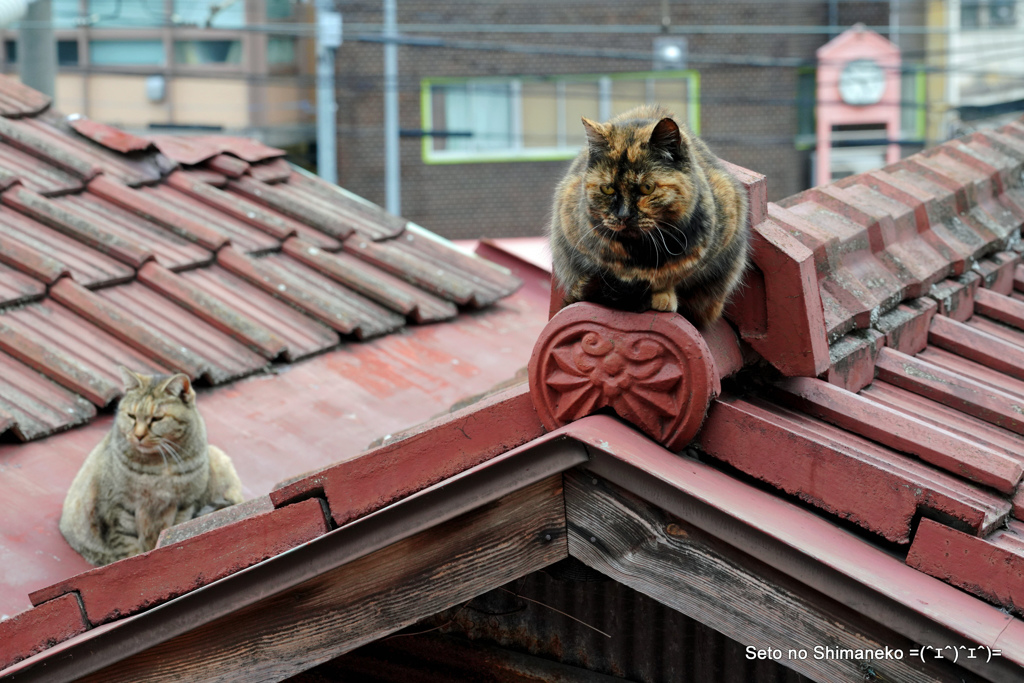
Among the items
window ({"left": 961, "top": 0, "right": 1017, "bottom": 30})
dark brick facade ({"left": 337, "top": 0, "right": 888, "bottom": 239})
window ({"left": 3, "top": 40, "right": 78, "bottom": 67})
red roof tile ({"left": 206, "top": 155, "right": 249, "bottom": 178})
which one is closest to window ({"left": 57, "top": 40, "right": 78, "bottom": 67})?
window ({"left": 3, "top": 40, "right": 78, "bottom": 67})

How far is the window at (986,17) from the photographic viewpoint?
2142 cm

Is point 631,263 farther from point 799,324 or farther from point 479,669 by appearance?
point 479,669

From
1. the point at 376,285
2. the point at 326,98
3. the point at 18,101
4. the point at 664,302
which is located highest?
the point at 326,98

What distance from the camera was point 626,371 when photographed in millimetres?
1738

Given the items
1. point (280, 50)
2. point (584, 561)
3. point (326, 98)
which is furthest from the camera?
point (280, 50)

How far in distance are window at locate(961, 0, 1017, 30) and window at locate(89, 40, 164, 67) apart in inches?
692

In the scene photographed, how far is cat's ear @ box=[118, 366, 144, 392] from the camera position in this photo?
340 centimetres

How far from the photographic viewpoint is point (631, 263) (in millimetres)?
1905

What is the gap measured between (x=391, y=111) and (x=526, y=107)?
3.71 meters

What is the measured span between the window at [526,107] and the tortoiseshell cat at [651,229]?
1880 cm

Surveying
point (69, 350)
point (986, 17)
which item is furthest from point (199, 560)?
point (986, 17)

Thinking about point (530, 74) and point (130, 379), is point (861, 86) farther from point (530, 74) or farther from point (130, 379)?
point (130, 379)

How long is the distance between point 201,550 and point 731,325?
1.22m

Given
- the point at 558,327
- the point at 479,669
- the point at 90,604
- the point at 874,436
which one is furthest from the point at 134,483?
the point at 874,436
